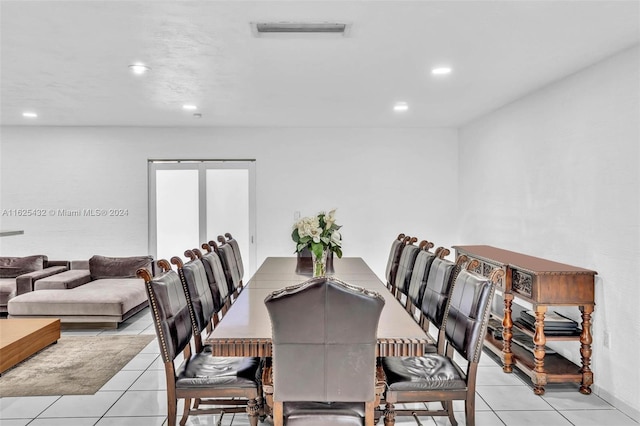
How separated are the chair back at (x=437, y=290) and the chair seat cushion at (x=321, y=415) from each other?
93cm

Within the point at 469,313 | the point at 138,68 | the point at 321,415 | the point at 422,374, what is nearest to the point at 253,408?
the point at 321,415

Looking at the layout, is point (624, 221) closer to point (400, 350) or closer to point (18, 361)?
point (400, 350)

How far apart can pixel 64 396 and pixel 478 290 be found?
2975 mm

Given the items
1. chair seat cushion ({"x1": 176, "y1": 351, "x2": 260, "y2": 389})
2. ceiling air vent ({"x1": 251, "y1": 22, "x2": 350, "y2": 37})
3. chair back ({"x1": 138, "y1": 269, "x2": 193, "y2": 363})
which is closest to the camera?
chair back ({"x1": 138, "y1": 269, "x2": 193, "y2": 363})

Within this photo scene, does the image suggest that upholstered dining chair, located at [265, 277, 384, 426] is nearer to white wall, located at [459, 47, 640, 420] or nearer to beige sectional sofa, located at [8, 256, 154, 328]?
white wall, located at [459, 47, 640, 420]

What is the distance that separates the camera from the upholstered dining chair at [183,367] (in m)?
2.07

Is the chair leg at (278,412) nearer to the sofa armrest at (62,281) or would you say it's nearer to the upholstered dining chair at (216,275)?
the upholstered dining chair at (216,275)

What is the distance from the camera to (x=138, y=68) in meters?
3.26

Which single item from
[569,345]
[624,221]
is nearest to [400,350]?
[624,221]

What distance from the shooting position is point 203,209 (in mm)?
6125

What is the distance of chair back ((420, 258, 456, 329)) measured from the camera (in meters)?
2.53

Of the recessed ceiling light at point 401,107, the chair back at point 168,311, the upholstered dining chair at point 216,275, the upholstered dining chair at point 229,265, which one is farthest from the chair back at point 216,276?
the recessed ceiling light at point 401,107

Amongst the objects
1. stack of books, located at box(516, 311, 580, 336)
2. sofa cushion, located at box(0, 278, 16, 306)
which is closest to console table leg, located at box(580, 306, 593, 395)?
stack of books, located at box(516, 311, 580, 336)

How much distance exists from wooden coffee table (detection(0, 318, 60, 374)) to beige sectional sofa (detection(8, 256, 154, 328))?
412 mm
